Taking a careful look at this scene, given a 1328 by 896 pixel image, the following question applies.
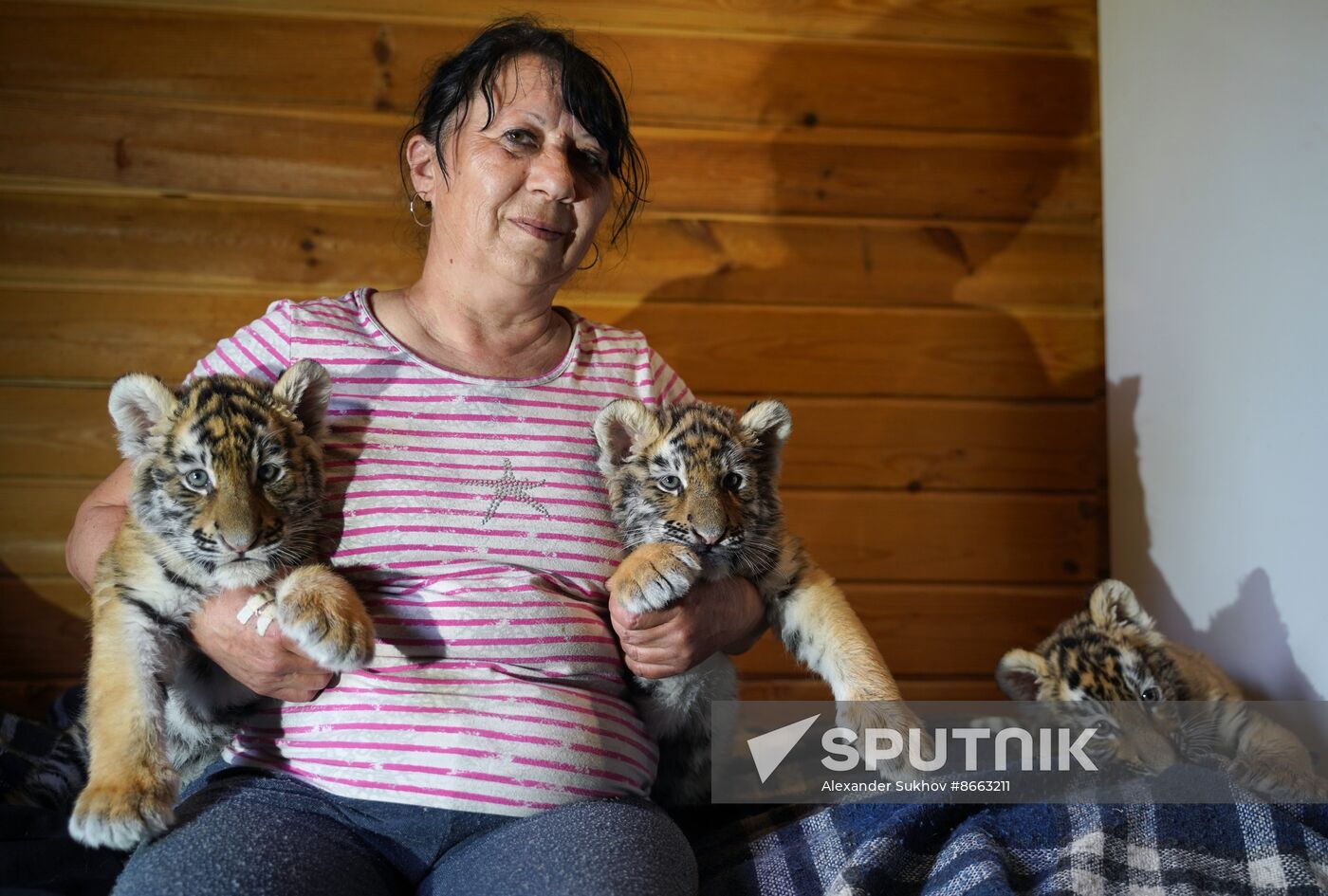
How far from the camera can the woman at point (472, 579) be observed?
1.60 meters

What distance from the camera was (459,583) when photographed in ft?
5.95

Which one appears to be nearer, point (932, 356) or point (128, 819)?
point (128, 819)

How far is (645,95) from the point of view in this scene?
2.88 meters

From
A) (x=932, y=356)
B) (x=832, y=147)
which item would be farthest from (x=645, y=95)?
(x=932, y=356)

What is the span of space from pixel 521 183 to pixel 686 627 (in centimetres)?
91

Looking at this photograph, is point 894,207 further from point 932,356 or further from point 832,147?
point 932,356

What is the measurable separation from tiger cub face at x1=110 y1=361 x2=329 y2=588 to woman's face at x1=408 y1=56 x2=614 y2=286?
1.43ft

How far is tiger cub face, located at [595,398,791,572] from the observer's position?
192cm

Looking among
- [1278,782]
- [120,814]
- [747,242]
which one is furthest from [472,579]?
[1278,782]

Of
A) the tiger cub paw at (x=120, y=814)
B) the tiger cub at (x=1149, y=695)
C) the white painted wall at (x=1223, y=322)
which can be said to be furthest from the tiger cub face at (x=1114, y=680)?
the tiger cub paw at (x=120, y=814)

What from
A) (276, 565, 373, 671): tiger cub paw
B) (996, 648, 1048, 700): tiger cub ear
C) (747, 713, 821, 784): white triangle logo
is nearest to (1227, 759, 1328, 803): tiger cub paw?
(996, 648, 1048, 700): tiger cub ear

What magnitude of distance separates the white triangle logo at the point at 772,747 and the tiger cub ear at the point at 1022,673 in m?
0.52

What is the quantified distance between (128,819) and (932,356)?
2315 mm

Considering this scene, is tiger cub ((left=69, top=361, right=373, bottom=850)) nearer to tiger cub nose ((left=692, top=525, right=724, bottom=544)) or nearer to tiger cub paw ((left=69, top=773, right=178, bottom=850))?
tiger cub paw ((left=69, top=773, right=178, bottom=850))
